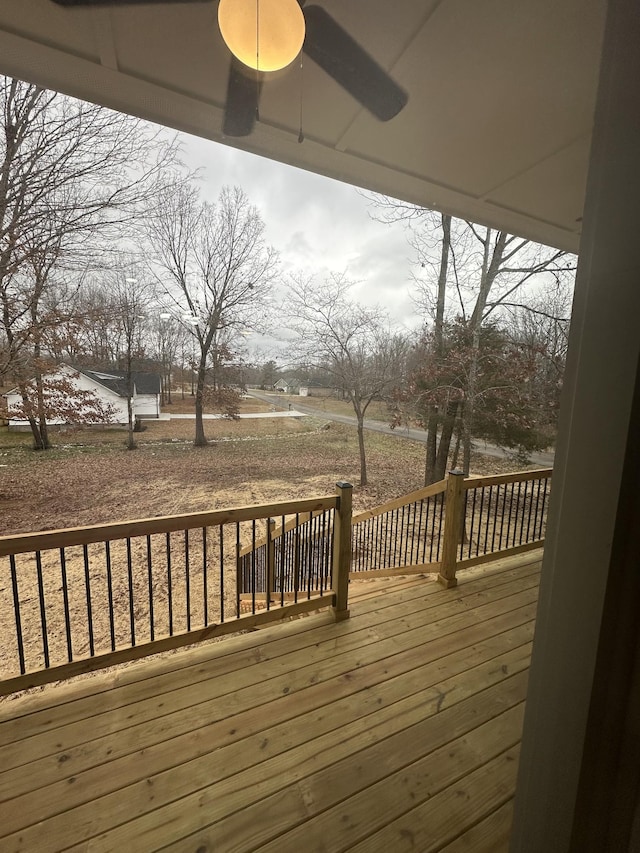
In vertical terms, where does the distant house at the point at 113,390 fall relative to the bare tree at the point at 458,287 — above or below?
below

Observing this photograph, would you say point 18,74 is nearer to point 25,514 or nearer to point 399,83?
point 399,83

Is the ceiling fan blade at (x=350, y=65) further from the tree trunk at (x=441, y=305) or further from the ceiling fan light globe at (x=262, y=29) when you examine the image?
the tree trunk at (x=441, y=305)

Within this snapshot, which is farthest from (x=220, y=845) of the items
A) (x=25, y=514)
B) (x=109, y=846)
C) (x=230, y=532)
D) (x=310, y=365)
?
(x=310, y=365)

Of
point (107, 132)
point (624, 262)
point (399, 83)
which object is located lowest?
point (624, 262)

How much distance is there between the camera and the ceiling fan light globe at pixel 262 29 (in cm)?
107

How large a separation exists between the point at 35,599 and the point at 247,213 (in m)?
6.92

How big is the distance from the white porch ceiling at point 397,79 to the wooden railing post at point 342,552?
1756 millimetres

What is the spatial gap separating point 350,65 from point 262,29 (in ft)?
1.02

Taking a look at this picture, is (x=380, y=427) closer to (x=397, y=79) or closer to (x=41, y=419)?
(x=41, y=419)

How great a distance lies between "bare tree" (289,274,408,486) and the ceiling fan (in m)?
5.01

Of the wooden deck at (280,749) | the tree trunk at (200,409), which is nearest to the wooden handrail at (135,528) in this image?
the wooden deck at (280,749)

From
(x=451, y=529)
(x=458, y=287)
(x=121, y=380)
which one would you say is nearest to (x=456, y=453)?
A: (x=458, y=287)

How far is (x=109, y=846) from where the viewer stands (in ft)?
3.22

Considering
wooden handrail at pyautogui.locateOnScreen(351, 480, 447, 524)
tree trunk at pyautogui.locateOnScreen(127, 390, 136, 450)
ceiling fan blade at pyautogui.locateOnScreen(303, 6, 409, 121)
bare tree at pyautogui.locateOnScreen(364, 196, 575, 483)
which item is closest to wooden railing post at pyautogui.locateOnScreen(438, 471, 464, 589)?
wooden handrail at pyautogui.locateOnScreen(351, 480, 447, 524)
